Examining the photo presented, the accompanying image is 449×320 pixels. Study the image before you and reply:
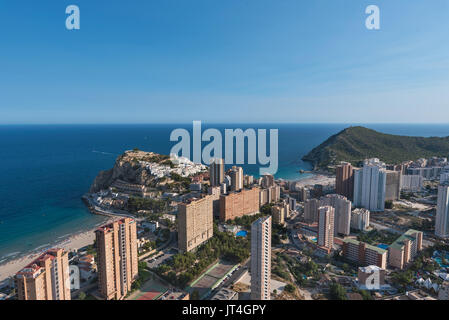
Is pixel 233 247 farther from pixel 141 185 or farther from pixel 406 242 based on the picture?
pixel 141 185

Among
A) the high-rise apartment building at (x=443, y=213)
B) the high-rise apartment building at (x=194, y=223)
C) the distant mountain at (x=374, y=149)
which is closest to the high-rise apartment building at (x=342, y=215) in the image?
the high-rise apartment building at (x=443, y=213)

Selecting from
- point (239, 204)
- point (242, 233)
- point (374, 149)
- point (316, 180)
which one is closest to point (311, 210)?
point (239, 204)

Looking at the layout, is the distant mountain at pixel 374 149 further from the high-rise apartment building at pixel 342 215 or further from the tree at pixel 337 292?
the tree at pixel 337 292

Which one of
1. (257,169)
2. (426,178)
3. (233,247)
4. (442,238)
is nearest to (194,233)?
(233,247)

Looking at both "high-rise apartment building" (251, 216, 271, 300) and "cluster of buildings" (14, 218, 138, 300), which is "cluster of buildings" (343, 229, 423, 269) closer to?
"high-rise apartment building" (251, 216, 271, 300)

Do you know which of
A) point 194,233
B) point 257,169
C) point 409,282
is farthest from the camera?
point 257,169

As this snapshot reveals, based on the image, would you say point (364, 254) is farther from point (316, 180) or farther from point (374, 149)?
point (374, 149)

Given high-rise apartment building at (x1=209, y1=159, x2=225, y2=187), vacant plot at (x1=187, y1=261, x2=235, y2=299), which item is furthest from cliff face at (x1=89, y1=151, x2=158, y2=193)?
vacant plot at (x1=187, y1=261, x2=235, y2=299)

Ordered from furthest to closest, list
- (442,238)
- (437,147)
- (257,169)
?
(437,147), (257,169), (442,238)
